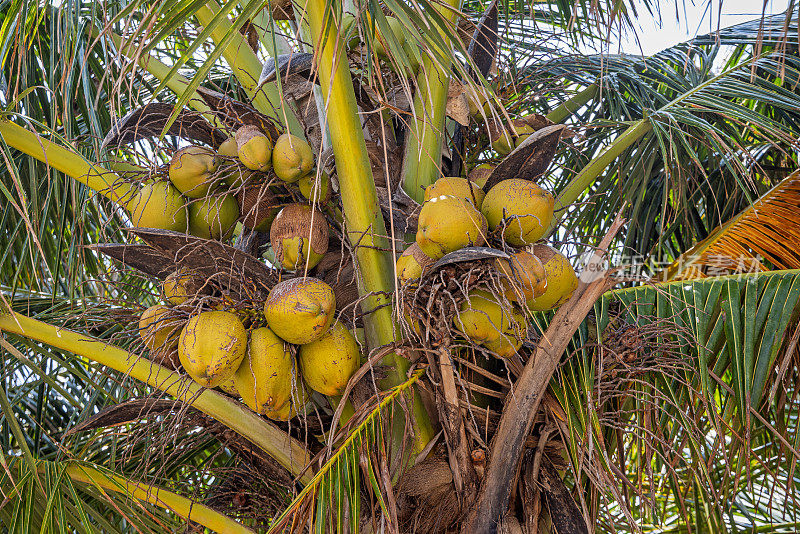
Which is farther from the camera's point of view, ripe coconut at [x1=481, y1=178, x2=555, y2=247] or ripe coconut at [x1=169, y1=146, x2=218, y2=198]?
ripe coconut at [x1=169, y1=146, x2=218, y2=198]

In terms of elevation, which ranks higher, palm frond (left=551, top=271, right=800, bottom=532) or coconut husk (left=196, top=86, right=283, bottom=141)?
coconut husk (left=196, top=86, right=283, bottom=141)

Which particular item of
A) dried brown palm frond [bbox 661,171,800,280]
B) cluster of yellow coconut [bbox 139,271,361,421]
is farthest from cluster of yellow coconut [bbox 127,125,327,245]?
dried brown palm frond [bbox 661,171,800,280]

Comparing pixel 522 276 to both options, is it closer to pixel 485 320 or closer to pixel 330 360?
pixel 485 320

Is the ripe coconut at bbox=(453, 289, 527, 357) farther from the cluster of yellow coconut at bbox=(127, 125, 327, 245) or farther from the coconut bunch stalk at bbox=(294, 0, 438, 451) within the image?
the cluster of yellow coconut at bbox=(127, 125, 327, 245)

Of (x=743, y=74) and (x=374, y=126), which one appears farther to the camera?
A: (x=743, y=74)

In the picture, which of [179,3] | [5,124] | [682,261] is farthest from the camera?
[682,261]

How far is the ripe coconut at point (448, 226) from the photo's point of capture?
104 cm

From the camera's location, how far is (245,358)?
3.78 feet

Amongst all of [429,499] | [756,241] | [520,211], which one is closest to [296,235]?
[520,211]

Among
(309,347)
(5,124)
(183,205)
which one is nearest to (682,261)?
(309,347)

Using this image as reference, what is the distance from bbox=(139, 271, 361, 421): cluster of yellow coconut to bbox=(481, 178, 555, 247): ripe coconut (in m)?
0.32

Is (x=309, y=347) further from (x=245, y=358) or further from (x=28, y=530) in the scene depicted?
(x=28, y=530)

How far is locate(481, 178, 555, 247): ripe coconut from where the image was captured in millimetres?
1087

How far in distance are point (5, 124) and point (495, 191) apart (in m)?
0.99
